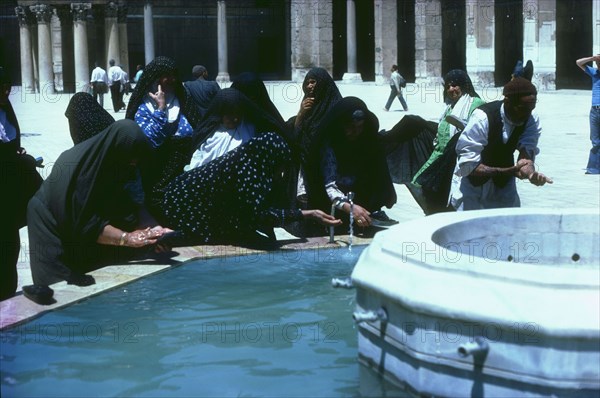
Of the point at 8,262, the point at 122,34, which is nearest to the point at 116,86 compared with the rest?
the point at 122,34

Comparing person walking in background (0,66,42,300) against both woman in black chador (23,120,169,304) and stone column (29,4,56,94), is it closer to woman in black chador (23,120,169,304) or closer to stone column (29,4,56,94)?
woman in black chador (23,120,169,304)

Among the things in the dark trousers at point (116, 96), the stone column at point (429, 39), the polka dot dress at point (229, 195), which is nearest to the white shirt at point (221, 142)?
the polka dot dress at point (229, 195)

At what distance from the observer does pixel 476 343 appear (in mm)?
3758

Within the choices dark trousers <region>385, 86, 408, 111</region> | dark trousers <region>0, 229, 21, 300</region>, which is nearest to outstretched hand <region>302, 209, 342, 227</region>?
dark trousers <region>0, 229, 21, 300</region>

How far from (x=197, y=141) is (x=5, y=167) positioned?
5.49 ft

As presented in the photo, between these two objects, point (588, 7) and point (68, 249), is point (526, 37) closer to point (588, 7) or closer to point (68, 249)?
point (588, 7)

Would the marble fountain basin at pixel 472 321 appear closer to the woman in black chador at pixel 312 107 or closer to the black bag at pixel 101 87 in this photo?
the woman in black chador at pixel 312 107

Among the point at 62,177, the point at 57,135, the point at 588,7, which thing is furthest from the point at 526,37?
the point at 62,177

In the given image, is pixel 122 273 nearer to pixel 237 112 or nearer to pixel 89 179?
pixel 89 179

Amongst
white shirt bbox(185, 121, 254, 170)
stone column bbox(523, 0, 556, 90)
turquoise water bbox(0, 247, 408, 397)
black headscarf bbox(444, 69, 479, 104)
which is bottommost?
turquoise water bbox(0, 247, 408, 397)

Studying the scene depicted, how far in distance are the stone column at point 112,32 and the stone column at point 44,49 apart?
207 cm

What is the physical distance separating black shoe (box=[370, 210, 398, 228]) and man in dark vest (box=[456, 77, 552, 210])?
1.15 m

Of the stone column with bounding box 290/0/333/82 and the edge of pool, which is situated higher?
the stone column with bounding box 290/0/333/82

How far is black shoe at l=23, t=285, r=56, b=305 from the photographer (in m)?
5.21
